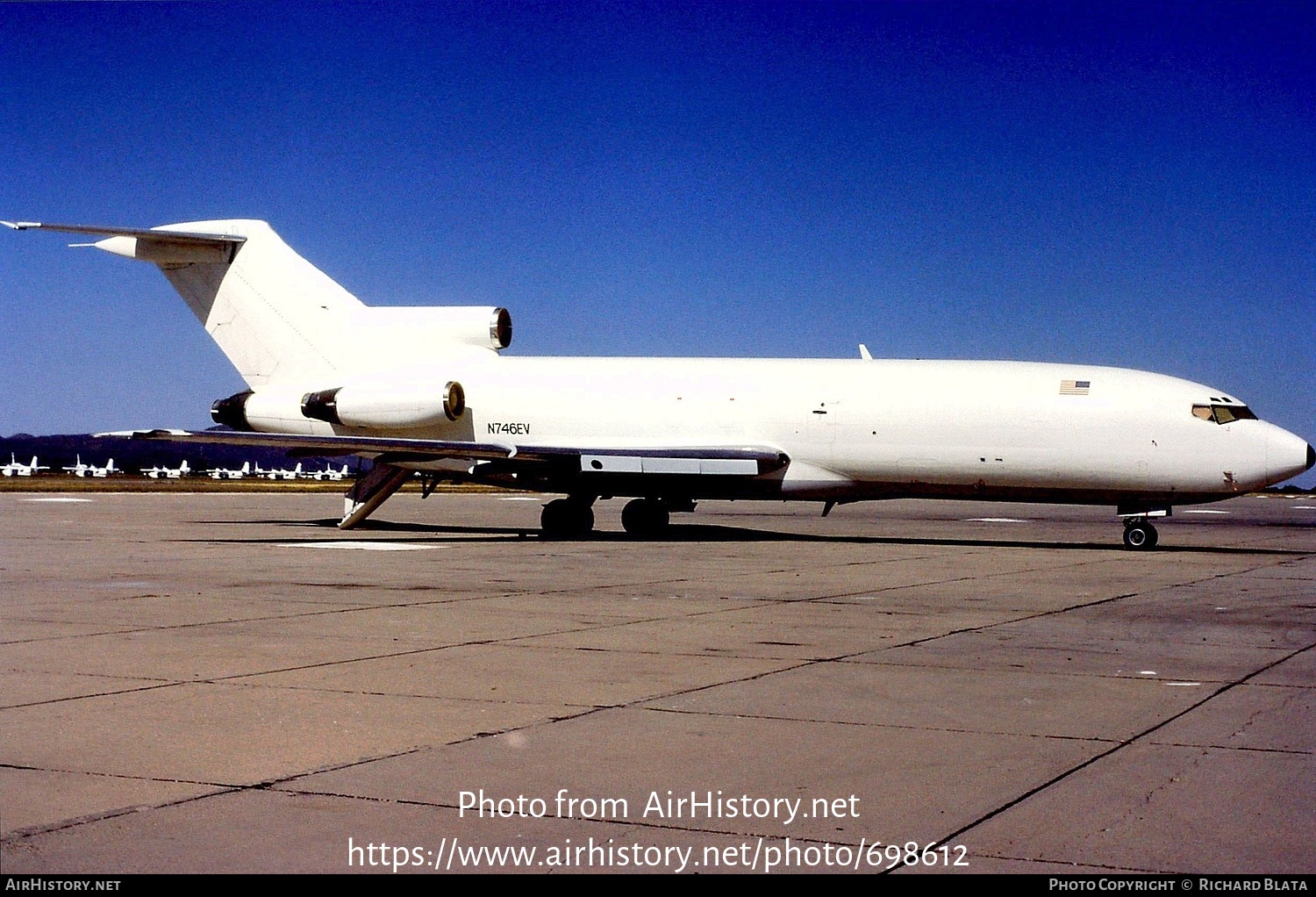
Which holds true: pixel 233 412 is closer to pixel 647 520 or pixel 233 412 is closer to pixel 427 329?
pixel 427 329

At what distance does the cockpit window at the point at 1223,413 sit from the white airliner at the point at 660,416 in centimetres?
3

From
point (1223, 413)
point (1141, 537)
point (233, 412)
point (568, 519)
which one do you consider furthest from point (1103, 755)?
point (233, 412)

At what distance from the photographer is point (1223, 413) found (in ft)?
72.4

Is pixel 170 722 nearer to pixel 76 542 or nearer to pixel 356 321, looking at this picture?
pixel 76 542

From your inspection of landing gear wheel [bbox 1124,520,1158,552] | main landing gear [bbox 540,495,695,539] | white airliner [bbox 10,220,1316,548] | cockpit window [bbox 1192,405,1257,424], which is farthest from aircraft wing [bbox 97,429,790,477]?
cockpit window [bbox 1192,405,1257,424]

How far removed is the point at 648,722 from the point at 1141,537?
17800 millimetres

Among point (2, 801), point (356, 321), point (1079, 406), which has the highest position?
point (356, 321)

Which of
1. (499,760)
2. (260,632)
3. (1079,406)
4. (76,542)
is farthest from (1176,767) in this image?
(76,542)

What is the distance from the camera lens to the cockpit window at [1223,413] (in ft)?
72.2

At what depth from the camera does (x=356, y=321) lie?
28141 millimetres

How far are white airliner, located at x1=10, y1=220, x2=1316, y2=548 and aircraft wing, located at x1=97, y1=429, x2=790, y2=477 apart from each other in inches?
1.6

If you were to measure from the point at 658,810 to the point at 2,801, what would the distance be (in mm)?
2631

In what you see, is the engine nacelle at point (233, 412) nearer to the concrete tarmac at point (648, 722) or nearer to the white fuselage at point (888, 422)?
the white fuselage at point (888, 422)

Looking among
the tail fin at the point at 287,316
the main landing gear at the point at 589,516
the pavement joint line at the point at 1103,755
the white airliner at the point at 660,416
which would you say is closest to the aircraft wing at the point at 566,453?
the white airliner at the point at 660,416
